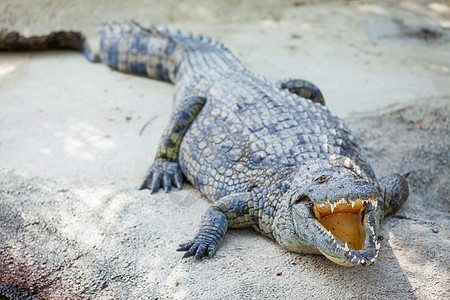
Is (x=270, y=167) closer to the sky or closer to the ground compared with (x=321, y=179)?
closer to the ground

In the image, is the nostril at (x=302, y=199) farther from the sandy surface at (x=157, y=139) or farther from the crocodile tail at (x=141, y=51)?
the crocodile tail at (x=141, y=51)

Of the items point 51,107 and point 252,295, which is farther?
point 51,107

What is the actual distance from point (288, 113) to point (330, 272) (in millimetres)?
1337

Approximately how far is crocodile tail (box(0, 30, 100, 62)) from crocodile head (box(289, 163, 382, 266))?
4740 mm

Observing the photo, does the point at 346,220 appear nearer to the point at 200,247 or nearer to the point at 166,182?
the point at 200,247

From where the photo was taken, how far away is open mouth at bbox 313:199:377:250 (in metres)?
2.69

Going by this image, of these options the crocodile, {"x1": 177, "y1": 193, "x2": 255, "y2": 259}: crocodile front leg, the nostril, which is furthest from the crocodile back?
the nostril

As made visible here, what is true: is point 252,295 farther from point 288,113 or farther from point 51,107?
point 51,107

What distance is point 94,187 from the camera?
3.87 metres

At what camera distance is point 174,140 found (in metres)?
4.16

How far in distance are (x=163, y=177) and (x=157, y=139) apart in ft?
2.71

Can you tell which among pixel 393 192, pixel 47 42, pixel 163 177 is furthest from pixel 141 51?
pixel 393 192

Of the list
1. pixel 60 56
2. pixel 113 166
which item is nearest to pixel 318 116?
pixel 113 166

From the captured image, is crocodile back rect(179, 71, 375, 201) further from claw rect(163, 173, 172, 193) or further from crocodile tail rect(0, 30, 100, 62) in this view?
crocodile tail rect(0, 30, 100, 62)
